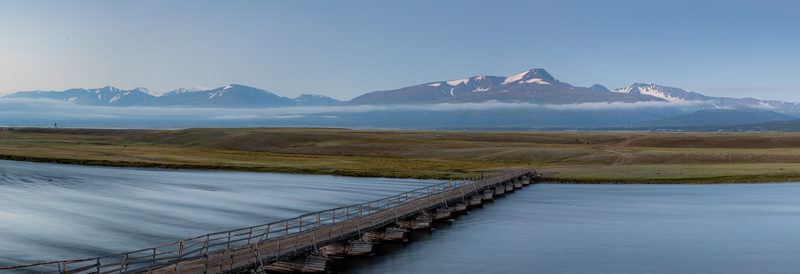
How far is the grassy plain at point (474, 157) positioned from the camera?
90.9 meters

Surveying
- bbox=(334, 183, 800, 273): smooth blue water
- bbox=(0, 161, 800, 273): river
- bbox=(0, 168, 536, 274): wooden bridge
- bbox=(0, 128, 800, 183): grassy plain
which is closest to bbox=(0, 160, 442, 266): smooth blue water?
bbox=(0, 161, 800, 273): river

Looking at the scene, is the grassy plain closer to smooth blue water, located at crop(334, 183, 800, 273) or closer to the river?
the river

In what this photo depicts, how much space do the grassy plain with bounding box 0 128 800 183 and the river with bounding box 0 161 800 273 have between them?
9.62 meters

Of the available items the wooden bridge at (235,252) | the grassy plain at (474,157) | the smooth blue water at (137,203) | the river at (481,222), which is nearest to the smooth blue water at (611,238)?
the river at (481,222)

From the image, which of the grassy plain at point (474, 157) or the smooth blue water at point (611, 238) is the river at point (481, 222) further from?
the grassy plain at point (474, 157)

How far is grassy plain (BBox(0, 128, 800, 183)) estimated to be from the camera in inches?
3580

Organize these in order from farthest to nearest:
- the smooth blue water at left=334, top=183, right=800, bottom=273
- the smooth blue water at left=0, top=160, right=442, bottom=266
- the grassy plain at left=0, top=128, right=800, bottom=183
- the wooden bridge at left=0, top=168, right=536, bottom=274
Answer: the grassy plain at left=0, top=128, right=800, bottom=183, the smooth blue water at left=0, top=160, right=442, bottom=266, the smooth blue water at left=334, top=183, right=800, bottom=273, the wooden bridge at left=0, top=168, right=536, bottom=274

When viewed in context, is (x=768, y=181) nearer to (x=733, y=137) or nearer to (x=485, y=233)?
(x=485, y=233)

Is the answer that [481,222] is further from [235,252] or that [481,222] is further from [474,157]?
[474,157]

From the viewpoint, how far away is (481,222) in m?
53.9

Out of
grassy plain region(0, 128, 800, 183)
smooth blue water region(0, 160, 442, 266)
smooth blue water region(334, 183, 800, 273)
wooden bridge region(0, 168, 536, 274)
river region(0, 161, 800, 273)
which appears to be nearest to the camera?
wooden bridge region(0, 168, 536, 274)

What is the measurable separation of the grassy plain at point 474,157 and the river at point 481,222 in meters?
9.62

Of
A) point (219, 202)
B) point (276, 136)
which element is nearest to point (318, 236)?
point (219, 202)

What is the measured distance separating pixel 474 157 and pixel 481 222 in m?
66.4
